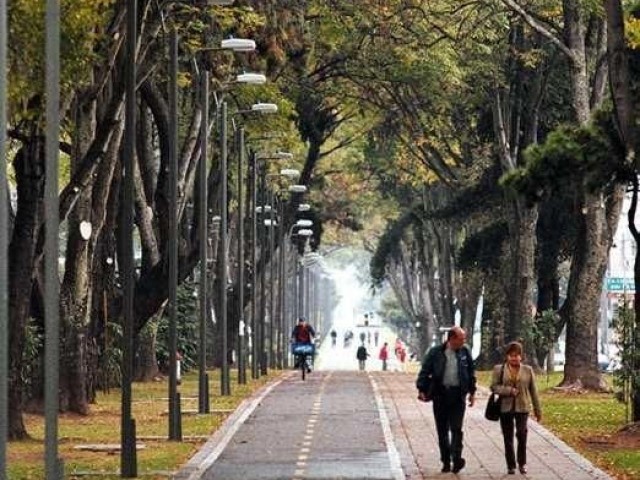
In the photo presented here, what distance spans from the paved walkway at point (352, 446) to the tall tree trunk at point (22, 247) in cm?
308

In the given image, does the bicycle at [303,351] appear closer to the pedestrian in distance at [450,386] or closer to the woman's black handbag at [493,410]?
the pedestrian in distance at [450,386]

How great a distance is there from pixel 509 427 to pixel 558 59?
1240 inches

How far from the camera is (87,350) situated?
135 ft

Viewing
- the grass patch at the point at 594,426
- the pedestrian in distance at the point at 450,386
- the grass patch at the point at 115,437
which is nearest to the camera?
the pedestrian in distance at the point at 450,386

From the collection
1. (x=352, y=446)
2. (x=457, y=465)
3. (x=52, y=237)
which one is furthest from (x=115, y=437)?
(x=52, y=237)

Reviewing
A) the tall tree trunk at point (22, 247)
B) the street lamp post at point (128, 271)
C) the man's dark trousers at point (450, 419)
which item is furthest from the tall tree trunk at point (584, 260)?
the street lamp post at point (128, 271)

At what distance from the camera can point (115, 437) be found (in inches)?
1305

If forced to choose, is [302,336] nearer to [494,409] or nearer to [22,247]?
[22,247]

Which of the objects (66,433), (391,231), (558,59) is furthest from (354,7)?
(391,231)

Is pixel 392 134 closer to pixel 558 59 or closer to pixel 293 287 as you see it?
pixel 558 59

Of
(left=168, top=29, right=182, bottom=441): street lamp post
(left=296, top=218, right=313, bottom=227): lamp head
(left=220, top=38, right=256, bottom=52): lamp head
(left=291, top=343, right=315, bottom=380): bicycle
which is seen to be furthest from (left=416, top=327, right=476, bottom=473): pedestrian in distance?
(left=296, top=218, right=313, bottom=227): lamp head

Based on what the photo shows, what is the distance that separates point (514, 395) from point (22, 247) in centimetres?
900

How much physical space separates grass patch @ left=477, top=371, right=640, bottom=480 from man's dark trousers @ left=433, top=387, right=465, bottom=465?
77.9 inches

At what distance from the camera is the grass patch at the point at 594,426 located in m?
27.9
